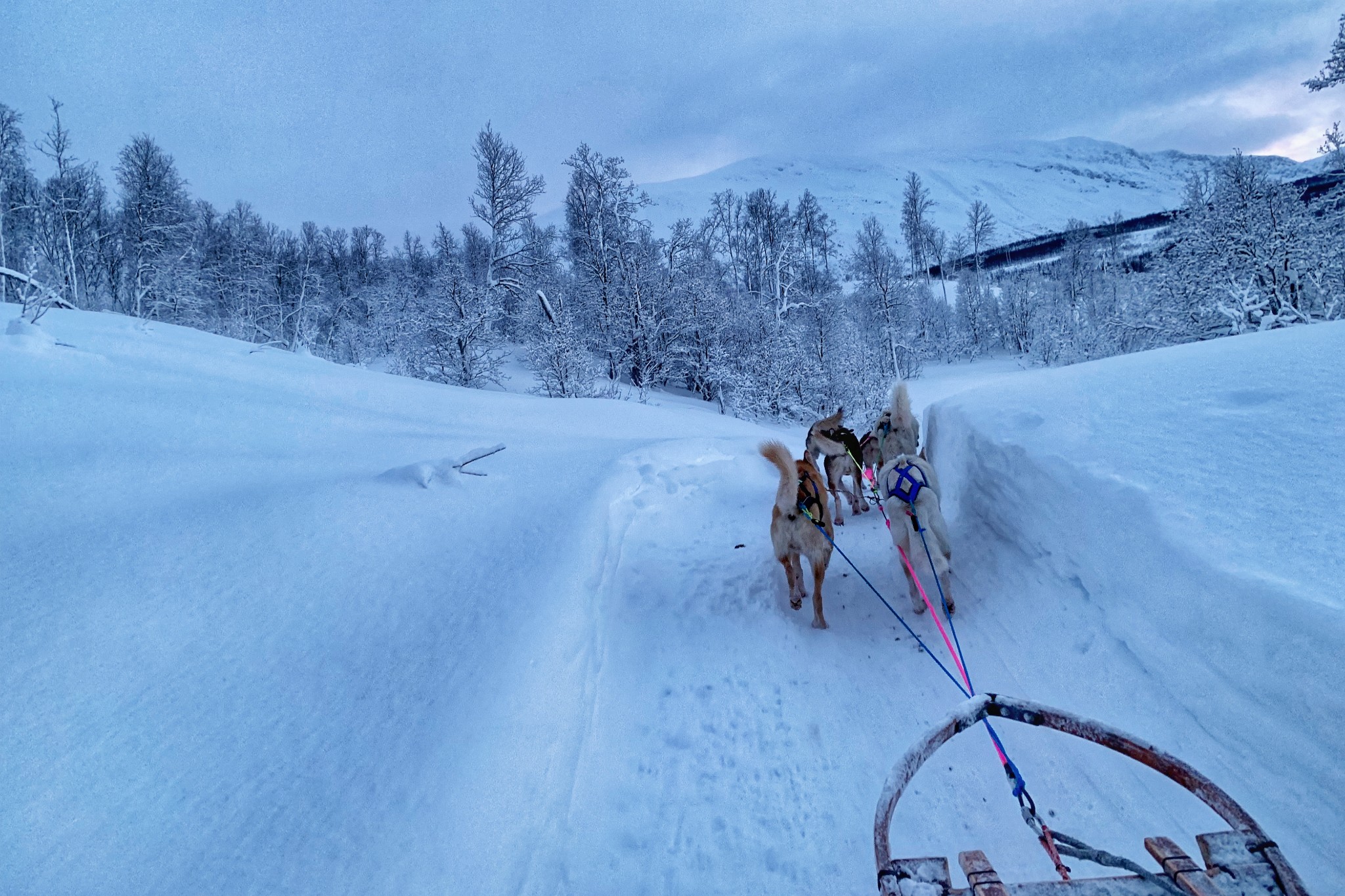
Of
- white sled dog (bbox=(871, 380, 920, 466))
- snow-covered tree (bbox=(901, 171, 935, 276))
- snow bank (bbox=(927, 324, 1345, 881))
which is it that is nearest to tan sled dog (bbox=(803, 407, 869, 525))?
white sled dog (bbox=(871, 380, 920, 466))

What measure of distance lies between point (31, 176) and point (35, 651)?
34444mm

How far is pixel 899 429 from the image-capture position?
5.72 m

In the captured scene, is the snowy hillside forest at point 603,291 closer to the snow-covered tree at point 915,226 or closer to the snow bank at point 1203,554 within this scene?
the snow bank at point 1203,554

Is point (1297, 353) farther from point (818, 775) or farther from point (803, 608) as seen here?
point (818, 775)

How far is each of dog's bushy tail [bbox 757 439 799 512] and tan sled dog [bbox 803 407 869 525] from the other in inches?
83.2

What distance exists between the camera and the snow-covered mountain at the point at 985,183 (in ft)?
282

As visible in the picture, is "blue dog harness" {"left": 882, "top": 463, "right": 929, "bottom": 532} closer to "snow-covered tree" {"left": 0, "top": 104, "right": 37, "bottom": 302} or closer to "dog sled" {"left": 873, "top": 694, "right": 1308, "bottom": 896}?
"dog sled" {"left": 873, "top": 694, "right": 1308, "bottom": 896}

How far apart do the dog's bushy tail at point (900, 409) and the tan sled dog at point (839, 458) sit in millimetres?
639

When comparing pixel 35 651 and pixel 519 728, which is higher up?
pixel 35 651

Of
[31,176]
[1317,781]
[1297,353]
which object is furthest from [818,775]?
[31,176]

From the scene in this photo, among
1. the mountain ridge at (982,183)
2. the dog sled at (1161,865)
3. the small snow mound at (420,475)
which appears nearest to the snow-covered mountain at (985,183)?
the mountain ridge at (982,183)

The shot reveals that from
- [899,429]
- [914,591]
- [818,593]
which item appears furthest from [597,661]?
[899,429]

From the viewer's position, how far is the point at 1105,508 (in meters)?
2.80

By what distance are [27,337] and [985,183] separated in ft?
482
